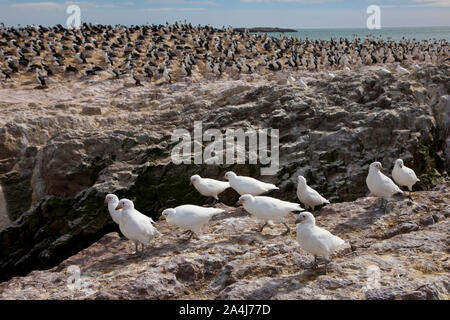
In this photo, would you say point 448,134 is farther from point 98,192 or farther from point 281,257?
point 98,192

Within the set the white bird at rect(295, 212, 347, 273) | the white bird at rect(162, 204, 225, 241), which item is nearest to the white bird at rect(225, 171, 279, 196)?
the white bird at rect(162, 204, 225, 241)

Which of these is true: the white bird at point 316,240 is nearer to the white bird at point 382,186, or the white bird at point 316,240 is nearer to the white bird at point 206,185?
the white bird at point 382,186

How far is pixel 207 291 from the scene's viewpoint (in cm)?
622

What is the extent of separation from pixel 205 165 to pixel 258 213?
4.16 metres

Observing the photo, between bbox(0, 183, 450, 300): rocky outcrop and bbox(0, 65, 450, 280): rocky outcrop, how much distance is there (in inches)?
110

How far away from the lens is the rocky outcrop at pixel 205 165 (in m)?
11.4

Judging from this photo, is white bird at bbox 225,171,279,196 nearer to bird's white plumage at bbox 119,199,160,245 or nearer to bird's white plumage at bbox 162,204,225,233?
bird's white plumage at bbox 162,204,225,233

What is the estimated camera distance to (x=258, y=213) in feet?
25.6

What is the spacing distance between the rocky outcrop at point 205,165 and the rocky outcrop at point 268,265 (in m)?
2.79

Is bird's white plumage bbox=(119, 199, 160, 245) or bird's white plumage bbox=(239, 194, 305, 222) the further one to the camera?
bird's white plumage bbox=(239, 194, 305, 222)

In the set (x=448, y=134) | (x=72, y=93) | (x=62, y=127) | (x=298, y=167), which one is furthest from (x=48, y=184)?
(x=448, y=134)

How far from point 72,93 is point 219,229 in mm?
15804

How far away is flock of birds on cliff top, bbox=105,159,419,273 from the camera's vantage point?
629 cm
